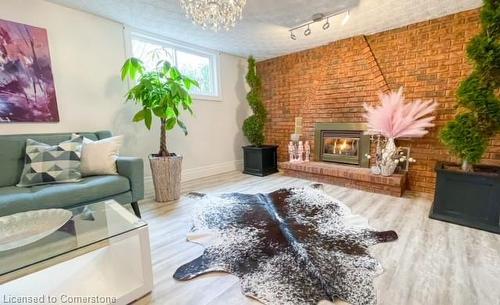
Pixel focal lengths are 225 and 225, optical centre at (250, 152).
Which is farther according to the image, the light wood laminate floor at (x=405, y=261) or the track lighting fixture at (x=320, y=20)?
the track lighting fixture at (x=320, y=20)

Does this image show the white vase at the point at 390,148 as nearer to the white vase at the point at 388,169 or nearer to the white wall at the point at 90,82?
the white vase at the point at 388,169

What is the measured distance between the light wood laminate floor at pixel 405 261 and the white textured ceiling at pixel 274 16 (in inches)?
83.1

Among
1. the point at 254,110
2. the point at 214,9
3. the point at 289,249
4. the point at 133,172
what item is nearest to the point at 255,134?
the point at 254,110

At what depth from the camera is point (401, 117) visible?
2658mm

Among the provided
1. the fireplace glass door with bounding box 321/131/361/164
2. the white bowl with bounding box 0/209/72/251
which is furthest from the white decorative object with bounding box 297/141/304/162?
the white bowl with bounding box 0/209/72/251

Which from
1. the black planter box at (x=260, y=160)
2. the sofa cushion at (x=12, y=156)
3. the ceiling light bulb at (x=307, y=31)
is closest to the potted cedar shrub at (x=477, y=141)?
the ceiling light bulb at (x=307, y=31)

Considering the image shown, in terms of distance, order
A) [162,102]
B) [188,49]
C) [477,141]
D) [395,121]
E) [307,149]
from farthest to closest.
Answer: [307,149]
[188,49]
[395,121]
[162,102]
[477,141]

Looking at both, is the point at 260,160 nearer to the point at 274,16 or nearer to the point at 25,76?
the point at 274,16

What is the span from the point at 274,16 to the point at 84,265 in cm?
283

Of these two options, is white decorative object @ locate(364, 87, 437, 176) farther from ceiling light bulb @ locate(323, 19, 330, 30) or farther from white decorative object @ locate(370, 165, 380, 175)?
ceiling light bulb @ locate(323, 19, 330, 30)

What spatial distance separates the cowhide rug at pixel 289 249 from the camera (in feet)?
4.00

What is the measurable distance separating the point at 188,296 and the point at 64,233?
75 centimetres

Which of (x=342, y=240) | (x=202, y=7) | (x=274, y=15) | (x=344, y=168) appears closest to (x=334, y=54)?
(x=274, y=15)

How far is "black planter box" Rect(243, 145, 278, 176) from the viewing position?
390 centimetres
